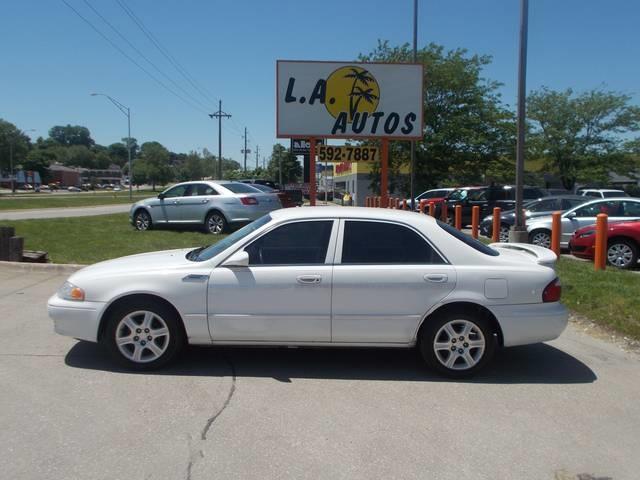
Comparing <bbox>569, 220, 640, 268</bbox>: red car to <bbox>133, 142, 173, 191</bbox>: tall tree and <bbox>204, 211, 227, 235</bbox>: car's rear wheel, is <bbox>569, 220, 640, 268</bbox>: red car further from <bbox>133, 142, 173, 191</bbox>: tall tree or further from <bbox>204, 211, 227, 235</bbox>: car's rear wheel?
<bbox>133, 142, 173, 191</bbox>: tall tree

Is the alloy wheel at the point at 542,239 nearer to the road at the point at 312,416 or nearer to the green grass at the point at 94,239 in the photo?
the green grass at the point at 94,239

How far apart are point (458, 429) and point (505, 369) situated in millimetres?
1571

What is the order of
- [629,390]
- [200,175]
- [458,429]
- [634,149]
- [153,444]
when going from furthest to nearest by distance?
[200,175] → [634,149] → [629,390] → [458,429] → [153,444]

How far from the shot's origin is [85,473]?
135 inches

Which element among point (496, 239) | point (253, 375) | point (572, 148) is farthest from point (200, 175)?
point (253, 375)

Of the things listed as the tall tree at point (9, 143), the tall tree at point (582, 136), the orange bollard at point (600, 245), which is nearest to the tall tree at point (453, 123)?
the tall tree at point (582, 136)

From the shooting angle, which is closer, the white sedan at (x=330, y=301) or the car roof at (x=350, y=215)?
the white sedan at (x=330, y=301)

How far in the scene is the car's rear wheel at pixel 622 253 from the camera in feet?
37.6

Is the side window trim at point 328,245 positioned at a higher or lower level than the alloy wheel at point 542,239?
higher

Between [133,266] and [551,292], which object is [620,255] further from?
[133,266]

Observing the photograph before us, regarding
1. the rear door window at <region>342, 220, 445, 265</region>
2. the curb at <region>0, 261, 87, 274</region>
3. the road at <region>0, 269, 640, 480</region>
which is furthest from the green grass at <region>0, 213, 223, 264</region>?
the rear door window at <region>342, 220, 445, 265</region>

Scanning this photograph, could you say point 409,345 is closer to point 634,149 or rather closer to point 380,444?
point 380,444

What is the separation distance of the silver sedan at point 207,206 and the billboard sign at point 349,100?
9.13ft

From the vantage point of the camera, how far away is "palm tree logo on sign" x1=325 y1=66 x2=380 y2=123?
13536mm
